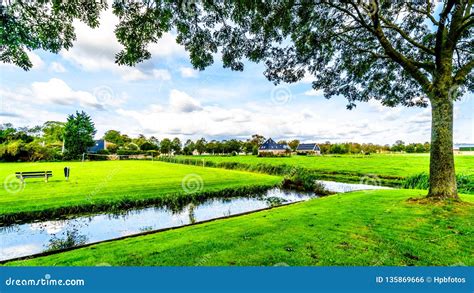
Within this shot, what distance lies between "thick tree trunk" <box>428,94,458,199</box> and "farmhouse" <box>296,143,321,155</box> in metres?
63.4

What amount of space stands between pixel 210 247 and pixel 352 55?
10.2 meters

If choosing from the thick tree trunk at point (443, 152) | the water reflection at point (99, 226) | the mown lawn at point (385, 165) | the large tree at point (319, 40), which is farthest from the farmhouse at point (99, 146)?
the thick tree trunk at point (443, 152)

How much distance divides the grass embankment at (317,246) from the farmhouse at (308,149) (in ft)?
215

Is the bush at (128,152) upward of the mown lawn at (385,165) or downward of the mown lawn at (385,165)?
upward

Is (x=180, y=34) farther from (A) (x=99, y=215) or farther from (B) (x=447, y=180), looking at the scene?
(B) (x=447, y=180)

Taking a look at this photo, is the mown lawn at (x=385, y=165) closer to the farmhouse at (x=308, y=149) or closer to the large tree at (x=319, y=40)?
the large tree at (x=319, y=40)

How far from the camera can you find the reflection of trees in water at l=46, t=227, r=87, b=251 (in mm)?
7050

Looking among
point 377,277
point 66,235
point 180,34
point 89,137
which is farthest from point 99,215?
point 89,137

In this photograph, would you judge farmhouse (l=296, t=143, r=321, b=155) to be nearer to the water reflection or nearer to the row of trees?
the row of trees

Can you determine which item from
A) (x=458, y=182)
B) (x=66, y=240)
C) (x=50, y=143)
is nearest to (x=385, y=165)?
(x=458, y=182)

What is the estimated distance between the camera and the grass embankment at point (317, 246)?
13.1 ft

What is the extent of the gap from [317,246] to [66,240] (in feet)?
27.0

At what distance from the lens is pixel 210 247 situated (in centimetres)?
470

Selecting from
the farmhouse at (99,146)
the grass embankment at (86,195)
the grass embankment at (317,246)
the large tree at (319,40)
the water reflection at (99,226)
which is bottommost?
the water reflection at (99,226)
